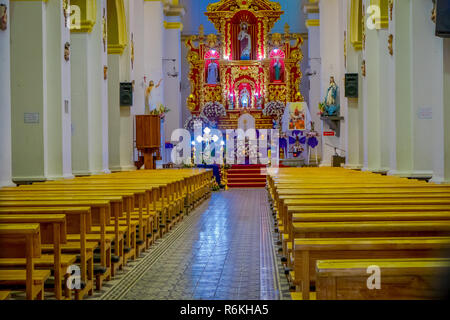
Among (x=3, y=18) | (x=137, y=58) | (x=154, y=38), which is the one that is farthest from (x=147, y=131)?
(x=3, y=18)

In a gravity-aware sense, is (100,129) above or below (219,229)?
above

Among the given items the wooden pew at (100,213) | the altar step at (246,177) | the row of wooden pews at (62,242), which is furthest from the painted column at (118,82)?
the wooden pew at (100,213)

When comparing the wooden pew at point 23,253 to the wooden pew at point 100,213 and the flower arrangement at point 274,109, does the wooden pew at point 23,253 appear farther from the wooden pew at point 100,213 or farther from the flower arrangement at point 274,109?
the flower arrangement at point 274,109

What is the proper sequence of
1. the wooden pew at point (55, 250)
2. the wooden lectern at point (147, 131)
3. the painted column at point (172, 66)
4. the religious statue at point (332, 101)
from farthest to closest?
1. the painted column at point (172, 66)
2. the religious statue at point (332, 101)
3. the wooden lectern at point (147, 131)
4. the wooden pew at point (55, 250)

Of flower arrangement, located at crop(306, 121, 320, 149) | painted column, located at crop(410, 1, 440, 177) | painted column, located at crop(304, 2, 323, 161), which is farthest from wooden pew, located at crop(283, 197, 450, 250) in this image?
painted column, located at crop(304, 2, 323, 161)

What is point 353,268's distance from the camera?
215 centimetres

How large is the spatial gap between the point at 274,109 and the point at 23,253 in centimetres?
2240

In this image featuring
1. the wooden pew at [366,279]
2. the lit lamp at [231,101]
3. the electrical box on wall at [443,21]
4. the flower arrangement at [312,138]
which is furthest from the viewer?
the lit lamp at [231,101]

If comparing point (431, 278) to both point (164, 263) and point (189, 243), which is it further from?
point (189, 243)

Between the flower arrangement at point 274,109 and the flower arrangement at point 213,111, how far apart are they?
190cm

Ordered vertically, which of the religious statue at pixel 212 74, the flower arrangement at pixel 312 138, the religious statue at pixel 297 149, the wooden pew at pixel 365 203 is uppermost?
the religious statue at pixel 212 74

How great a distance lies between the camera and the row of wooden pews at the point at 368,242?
2111 millimetres

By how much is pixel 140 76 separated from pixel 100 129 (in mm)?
5388
